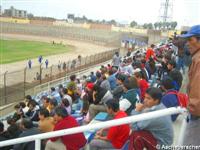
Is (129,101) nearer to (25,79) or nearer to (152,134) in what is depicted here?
(152,134)

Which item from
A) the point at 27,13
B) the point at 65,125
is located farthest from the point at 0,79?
the point at 27,13

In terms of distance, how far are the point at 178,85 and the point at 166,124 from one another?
12.1 ft

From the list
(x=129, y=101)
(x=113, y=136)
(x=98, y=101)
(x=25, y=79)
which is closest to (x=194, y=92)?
(x=113, y=136)

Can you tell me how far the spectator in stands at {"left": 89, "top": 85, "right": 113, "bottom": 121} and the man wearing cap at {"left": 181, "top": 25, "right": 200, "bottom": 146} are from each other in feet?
15.9

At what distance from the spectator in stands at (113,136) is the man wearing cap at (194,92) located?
72.2 inches

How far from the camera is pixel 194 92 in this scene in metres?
3.56

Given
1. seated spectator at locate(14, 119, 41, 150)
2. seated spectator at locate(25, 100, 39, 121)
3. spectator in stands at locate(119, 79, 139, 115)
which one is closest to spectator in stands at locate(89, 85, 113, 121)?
spectator in stands at locate(119, 79, 139, 115)

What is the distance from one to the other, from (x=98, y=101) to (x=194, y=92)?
5473 millimetres

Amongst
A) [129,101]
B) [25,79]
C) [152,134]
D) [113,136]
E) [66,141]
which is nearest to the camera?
[152,134]

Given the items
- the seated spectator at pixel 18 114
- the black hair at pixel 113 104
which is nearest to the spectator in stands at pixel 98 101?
the black hair at pixel 113 104

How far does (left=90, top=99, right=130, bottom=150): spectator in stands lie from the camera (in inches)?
224

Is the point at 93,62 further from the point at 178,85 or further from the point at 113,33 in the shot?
the point at 113,33

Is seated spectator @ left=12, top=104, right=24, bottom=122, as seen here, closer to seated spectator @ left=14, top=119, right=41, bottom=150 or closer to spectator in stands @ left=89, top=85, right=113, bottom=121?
spectator in stands @ left=89, top=85, right=113, bottom=121

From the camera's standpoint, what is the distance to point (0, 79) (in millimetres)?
31156
